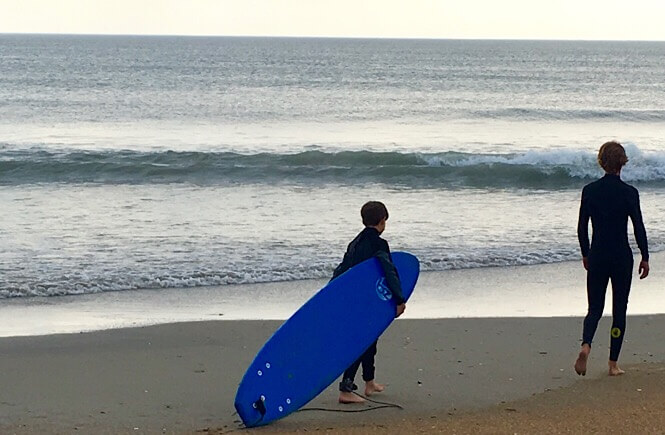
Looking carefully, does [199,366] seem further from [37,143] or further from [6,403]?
[37,143]

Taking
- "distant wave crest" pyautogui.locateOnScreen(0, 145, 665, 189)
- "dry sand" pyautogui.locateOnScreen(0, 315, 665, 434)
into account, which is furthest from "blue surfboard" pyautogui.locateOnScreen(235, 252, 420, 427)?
"distant wave crest" pyautogui.locateOnScreen(0, 145, 665, 189)

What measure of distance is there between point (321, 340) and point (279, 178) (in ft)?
51.3

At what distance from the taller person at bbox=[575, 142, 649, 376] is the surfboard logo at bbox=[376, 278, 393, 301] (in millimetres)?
1200

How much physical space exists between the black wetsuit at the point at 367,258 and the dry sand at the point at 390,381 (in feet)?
0.58

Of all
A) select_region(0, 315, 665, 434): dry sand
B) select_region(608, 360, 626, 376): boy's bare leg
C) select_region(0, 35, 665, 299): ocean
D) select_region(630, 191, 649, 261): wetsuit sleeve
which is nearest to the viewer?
select_region(0, 315, 665, 434): dry sand

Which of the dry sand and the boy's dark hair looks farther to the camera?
the boy's dark hair

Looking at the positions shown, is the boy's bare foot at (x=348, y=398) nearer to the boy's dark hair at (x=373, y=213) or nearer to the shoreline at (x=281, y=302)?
the boy's dark hair at (x=373, y=213)

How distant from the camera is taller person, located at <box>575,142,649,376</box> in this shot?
5645 millimetres

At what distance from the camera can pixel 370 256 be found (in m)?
5.43

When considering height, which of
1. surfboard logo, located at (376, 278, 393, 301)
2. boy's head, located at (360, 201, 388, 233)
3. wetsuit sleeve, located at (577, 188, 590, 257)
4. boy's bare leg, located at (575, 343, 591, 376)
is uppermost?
boy's head, located at (360, 201, 388, 233)

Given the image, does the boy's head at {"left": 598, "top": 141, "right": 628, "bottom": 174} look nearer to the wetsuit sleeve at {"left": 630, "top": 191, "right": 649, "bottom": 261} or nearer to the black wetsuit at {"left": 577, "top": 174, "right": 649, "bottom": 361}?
the black wetsuit at {"left": 577, "top": 174, "right": 649, "bottom": 361}

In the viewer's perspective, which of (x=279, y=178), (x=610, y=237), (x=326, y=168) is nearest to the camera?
(x=610, y=237)

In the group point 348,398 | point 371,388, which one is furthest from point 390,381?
point 348,398

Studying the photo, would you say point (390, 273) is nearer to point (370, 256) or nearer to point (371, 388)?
point (370, 256)
